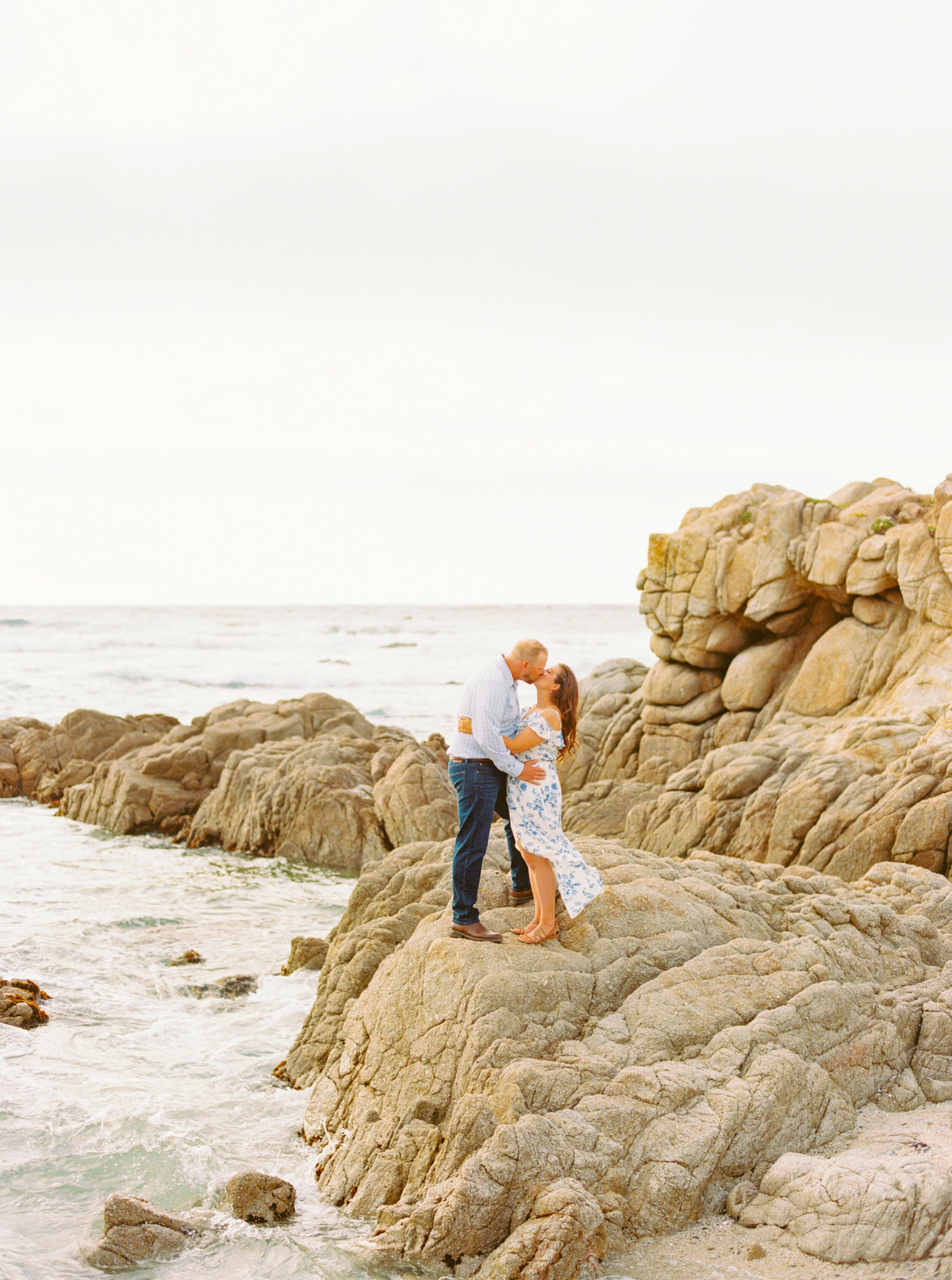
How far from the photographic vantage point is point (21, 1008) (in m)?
10.7

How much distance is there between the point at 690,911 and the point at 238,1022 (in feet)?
17.3

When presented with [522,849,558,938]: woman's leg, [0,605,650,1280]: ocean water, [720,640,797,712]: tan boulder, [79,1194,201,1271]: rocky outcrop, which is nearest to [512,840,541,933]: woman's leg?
[522,849,558,938]: woman's leg

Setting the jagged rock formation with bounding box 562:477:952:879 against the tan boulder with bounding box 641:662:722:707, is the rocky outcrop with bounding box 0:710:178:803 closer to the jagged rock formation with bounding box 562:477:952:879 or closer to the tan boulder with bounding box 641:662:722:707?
the jagged rock formation with bounding box 562:477:952:879

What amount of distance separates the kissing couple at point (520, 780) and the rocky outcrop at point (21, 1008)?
5524mm

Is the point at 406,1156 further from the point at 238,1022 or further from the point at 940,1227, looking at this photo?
the point at 238,1022

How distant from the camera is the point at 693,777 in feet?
55.2

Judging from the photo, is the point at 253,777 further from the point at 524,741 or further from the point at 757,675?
the point at 524,741

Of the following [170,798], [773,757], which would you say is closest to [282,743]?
[170,798]

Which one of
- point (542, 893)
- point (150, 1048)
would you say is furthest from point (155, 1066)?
point (542, 893)

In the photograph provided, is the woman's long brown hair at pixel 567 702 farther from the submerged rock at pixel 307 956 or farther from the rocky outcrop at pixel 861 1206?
the submerged rock at pixel 307 956

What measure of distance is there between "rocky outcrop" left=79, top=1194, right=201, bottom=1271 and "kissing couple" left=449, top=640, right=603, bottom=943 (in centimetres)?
259

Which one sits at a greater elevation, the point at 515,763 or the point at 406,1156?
the point at 515,763

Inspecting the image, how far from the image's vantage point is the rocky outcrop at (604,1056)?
20.3 ft

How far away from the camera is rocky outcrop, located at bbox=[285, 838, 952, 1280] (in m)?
6.18
